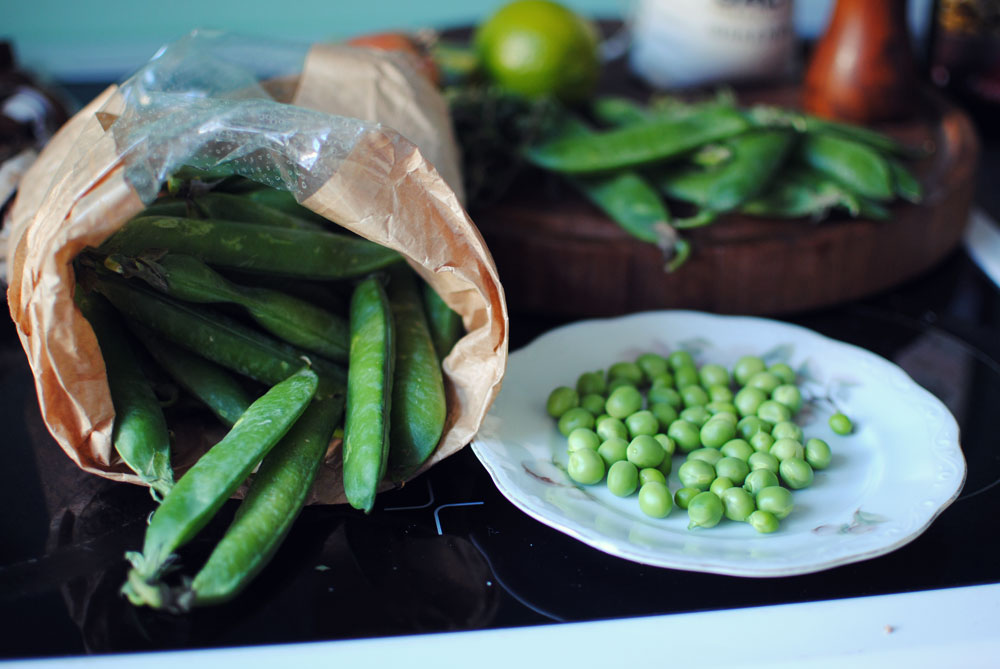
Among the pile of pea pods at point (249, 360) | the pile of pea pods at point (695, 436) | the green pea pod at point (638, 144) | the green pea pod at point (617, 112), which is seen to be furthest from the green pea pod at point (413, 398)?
the green pea pod at point (617, 112)

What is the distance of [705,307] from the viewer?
1.12 m

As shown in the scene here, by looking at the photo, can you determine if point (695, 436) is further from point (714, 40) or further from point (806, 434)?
point (714, 40)

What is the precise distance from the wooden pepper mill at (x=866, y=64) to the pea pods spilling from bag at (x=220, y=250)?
823mm

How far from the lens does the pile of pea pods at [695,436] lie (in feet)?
2.44

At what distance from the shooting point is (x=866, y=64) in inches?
52.2

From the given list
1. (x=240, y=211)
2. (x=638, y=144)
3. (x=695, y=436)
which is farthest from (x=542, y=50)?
(x=695, y=436)

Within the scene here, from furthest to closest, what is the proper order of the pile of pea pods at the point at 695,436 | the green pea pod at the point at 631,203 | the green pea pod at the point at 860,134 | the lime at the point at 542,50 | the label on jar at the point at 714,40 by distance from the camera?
1. the label on jar at the point at 714,40
2. the lime at the point at 542,50
3. the green pea pod at the point at 860,134
4. the green pea pod at the point at 631,203
5. the pile of pea pods at the point at 695,436

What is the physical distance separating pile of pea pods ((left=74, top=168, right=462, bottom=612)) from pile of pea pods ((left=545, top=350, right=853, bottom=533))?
0.16 meters

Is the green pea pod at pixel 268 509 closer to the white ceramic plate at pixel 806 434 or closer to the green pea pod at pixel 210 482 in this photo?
the green pea pod at pixel 210 482

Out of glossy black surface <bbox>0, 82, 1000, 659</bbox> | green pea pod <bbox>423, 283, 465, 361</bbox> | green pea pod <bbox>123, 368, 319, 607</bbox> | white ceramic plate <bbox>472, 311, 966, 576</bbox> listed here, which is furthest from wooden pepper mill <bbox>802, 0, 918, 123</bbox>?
green pea pod <bbox>123, 368, 319, 607</bbox>

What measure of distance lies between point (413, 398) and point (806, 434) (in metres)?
0.42

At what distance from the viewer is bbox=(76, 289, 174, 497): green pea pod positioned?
0.73 m

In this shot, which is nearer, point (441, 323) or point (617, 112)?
point (441, 323)

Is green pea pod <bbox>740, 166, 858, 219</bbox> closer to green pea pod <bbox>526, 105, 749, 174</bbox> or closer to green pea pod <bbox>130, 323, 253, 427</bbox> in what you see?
green pea pod <bbox>526, 105, 749, 174</bbox>
